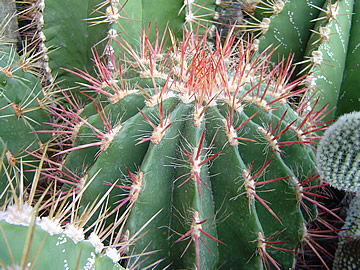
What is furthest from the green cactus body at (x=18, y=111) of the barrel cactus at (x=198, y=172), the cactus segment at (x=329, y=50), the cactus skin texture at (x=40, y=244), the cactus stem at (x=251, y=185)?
the cactus segment at (x=329, y=50)

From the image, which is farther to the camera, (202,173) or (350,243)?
(350,243)

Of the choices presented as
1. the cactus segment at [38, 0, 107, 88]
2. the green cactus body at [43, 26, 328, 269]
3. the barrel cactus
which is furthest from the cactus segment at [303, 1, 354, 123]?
the cactus segment at [38, 0, 107, 88]

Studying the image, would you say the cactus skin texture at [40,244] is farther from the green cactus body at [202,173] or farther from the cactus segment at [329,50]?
the cactus segment at [329,50]

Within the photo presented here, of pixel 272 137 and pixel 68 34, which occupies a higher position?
pixel 68 34

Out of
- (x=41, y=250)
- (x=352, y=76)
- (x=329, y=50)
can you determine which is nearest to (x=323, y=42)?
(x=329, y=50)

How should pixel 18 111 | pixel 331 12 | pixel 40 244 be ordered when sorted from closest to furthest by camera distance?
pixel 40 244 → pixel 18 111 → pixel 331 12

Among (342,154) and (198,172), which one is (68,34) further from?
(342,154)
